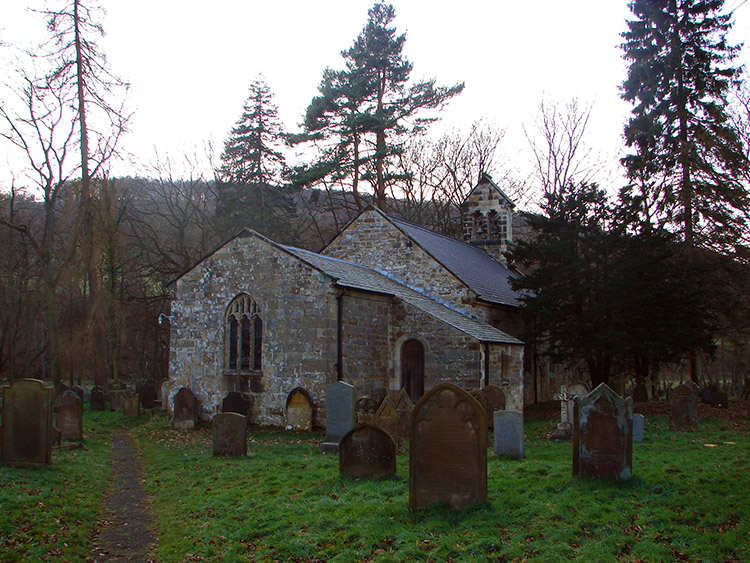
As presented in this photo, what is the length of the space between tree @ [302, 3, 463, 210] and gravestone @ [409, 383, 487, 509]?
87.3ft

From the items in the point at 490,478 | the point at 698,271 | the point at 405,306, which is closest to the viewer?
the point at 490,478

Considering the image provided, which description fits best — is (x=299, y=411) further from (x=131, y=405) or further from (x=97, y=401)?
(x=97, y=401)

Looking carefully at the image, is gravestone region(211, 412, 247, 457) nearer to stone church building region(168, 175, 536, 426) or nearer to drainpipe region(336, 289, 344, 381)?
stone church building region(168, 175, 536, 426)

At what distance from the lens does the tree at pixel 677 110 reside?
22.1 meters

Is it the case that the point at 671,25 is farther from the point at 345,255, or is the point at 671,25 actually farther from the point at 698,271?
the point at 345,255

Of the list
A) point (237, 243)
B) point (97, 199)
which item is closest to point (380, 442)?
point (237, 243)

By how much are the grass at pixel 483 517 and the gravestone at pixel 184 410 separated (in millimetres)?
6996

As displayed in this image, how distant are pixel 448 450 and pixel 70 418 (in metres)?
10.8

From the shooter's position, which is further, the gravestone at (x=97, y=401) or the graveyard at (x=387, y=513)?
the gravestone at (x=97, y=401)

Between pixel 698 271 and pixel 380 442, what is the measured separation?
53.2 ft

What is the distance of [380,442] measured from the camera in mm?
9125

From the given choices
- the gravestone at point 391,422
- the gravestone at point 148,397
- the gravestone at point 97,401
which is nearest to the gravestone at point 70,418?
the gravestone at point 391,422

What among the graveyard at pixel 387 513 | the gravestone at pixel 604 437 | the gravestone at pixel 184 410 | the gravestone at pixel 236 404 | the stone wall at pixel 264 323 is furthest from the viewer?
the gravestone at pixel 184 410

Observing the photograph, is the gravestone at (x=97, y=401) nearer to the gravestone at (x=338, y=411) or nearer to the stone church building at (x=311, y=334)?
the stone church building at (x=311, y=334)
